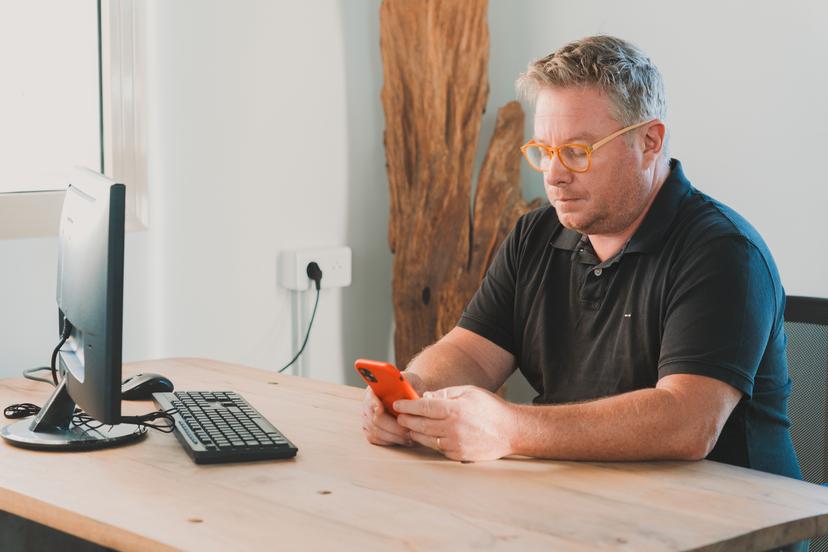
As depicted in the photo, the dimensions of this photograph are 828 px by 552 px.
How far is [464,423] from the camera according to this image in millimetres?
1532

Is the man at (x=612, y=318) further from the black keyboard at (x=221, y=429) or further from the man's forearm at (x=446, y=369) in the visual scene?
the black keyboard at (x=221, y=429)

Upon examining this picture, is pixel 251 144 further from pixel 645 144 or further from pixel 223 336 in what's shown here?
pixel 645 144

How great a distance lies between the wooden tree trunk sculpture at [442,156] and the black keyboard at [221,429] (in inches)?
46.2

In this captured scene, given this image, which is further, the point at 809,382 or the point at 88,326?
the point at 809,382

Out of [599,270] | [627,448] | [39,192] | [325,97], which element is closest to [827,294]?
[599,270]

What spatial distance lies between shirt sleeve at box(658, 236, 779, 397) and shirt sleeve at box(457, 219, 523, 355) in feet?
1.34

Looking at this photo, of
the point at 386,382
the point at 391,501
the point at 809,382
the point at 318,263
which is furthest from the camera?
the point at 318,263

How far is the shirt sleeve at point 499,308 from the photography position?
209cm

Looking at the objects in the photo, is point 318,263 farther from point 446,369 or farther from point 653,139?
point 653,139

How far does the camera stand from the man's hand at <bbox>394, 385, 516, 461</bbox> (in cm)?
153

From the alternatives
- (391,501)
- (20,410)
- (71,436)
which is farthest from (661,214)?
(20,410)

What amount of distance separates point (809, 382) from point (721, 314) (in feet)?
1.34

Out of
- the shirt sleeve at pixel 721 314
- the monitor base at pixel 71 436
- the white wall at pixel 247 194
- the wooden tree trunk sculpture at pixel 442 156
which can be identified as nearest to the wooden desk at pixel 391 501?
the monitor base at pixel 71 436

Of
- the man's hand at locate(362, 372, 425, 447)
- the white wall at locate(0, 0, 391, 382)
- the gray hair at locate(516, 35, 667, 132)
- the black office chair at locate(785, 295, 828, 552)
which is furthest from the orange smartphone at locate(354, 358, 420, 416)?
the white wall at locate(0, 0, 391, 382)
